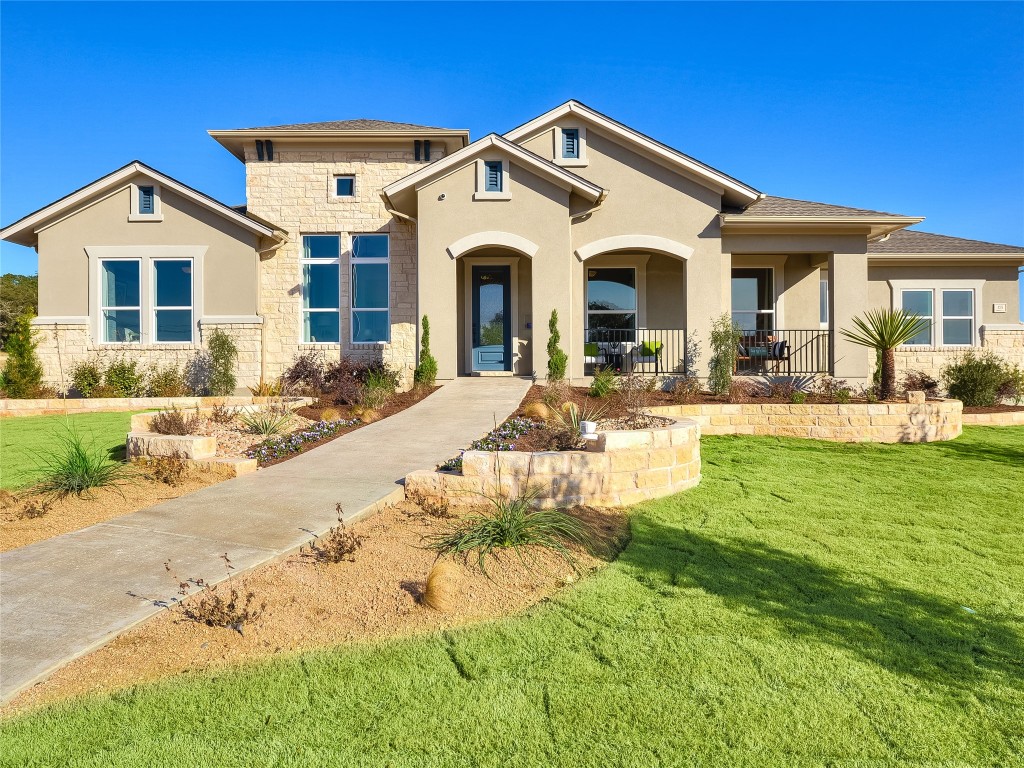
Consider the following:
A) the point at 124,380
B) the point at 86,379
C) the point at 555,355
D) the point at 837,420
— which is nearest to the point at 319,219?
the point at 124,380

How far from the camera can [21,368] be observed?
14.2m

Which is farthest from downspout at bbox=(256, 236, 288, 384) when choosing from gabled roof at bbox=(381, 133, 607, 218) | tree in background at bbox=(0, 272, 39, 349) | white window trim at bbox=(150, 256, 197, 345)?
tree in background at bbox=(0, 272, 39, 349)

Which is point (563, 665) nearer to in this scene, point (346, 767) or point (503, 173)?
point (346, 767)

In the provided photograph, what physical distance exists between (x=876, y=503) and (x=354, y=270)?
1388 cm

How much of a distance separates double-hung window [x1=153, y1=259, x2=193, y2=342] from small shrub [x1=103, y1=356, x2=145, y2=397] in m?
1.25

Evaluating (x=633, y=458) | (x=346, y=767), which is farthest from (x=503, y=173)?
(x=346, y=767)

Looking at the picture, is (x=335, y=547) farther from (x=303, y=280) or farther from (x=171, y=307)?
(x=171, y=307)

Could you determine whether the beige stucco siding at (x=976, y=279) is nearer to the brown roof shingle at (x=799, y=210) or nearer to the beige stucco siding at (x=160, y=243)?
the brown roof shingle at (x=799, y=210)

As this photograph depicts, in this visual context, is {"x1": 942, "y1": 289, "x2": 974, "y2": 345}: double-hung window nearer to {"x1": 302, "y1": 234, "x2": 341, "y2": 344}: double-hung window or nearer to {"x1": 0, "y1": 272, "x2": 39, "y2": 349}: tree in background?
{"x1": 302, "y1": 234, "x2": 341, "y2": 344}: double-hung window

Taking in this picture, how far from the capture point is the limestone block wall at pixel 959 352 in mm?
17438

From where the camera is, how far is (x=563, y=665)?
324cm

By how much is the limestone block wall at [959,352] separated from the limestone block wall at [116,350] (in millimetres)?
17814

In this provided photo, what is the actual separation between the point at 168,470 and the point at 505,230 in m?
9.22

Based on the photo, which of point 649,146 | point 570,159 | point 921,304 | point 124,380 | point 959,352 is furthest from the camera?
point 921,304
